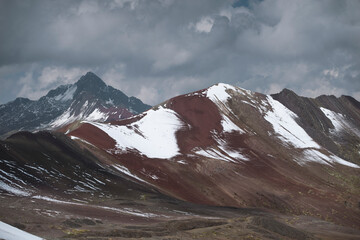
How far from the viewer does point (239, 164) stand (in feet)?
252

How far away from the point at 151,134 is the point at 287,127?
49240mm

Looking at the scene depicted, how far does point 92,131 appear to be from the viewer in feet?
246

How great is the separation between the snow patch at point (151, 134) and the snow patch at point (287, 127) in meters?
32.3

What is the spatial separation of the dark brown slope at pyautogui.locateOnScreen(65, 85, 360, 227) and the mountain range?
0.31 metres

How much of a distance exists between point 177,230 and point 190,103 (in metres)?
81.0

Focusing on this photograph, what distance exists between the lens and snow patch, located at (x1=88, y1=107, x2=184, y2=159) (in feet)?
247

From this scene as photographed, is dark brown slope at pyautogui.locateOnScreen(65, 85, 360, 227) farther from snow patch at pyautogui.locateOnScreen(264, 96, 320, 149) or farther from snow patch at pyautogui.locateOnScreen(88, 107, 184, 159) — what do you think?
snow patch at pyautogui.locateOnScreen(88, 107, 184, 159)

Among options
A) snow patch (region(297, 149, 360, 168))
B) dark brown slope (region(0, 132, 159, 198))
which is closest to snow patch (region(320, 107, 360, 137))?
snow patch (region(297, 149, 360, 168))

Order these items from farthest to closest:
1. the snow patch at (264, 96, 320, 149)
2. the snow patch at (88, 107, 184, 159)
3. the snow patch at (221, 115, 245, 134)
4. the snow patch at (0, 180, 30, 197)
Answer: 1. the snow patch at (264, 96, 320, 149)
2. the snow patch at (221, 115, 245, 134)
3. the snow patch at (88, 107, 184, 159)
4. the snow patch at (0, 180, 30, 197)

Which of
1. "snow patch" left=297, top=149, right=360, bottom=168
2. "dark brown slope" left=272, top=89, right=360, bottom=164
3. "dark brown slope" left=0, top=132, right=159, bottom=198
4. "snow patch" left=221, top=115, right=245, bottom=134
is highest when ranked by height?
"dark brown slope" left=272, top=89, right=360, bottom=164

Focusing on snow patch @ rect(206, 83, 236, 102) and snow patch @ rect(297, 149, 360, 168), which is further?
snow patch @ rect(206, 83, 236, 102)

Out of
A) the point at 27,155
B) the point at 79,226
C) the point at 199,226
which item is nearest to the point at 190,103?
the point at 27,155

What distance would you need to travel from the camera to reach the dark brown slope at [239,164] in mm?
61156

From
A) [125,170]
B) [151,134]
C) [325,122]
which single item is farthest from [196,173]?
[325,122]
